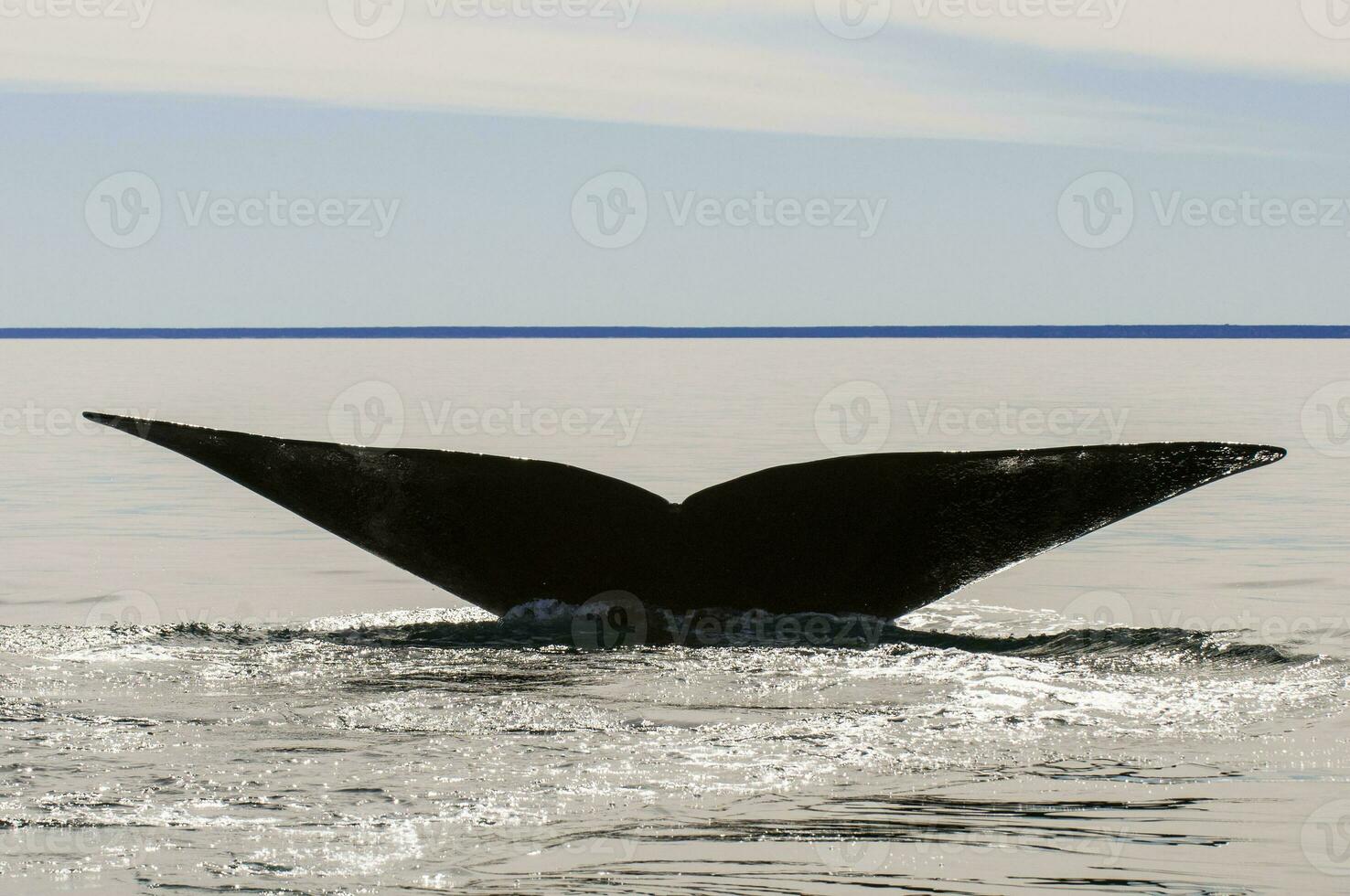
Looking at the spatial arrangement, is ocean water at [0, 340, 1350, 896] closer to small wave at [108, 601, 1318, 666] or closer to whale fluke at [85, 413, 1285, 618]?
small wave at [108, 601, 1318, 666]

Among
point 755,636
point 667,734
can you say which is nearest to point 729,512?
point 755,636

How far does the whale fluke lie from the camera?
7793mm

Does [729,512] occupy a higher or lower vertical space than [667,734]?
higher

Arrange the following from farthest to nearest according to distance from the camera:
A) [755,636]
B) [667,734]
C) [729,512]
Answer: [755,636]
[729,512]
[667,734]

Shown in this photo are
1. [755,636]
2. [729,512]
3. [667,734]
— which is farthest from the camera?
[755,636]

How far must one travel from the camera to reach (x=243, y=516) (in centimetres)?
1891

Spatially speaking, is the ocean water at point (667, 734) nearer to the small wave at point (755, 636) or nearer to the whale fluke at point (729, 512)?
the small wave at point (755, 636)

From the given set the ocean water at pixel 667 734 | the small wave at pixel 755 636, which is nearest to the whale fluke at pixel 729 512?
the small wave at pixel 755 636

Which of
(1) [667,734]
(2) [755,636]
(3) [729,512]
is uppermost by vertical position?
(3) [729,512]

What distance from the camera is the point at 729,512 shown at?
8.21 metres

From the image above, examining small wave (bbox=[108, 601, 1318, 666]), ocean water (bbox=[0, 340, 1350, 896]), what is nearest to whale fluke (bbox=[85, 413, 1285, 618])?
small wave (bbox=[108, 601, 1318, 666])

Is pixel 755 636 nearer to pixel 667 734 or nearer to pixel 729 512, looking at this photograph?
pixel 729 512

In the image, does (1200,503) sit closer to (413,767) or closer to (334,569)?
(334,569)

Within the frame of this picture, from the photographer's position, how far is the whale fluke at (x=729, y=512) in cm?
779
